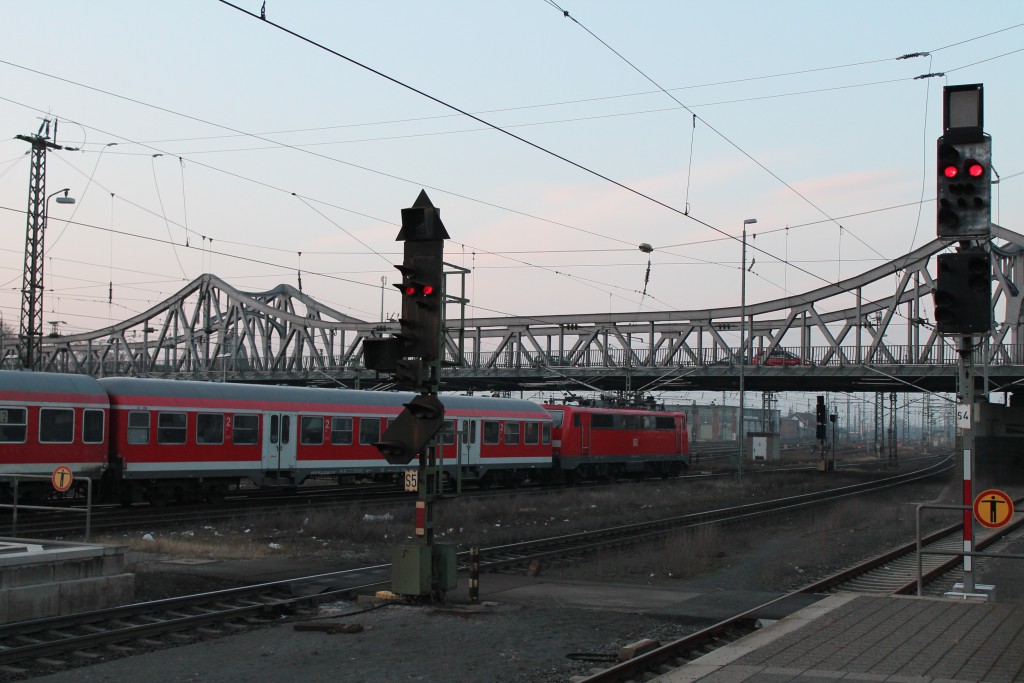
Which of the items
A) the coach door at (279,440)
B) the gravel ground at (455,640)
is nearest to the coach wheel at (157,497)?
the coach door at (279,440)

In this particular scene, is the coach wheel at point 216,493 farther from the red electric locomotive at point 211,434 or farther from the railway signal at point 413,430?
the railway signal at point 413,430

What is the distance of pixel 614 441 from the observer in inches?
1759

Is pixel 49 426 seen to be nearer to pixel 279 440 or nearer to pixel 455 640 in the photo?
pixel 279 440

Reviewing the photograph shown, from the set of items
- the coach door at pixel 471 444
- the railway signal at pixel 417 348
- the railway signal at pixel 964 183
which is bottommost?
the coach door at pixel 471 444

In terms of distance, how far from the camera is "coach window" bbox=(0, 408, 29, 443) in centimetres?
2339

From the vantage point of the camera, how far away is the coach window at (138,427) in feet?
84.9

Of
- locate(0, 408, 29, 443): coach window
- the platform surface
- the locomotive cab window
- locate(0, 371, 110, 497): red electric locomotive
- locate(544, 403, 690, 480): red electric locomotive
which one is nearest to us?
the platform surface

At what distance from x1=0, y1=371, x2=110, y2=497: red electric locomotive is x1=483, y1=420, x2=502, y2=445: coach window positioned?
49.5 feet

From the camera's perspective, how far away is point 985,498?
12367 mm

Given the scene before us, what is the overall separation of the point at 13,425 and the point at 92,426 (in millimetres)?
1943

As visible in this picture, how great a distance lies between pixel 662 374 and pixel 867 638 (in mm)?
53485

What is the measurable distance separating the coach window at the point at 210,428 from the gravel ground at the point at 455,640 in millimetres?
12745

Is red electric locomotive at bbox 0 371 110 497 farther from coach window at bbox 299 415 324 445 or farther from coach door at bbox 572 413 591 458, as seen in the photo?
coach door at bbox 572 413 591 458

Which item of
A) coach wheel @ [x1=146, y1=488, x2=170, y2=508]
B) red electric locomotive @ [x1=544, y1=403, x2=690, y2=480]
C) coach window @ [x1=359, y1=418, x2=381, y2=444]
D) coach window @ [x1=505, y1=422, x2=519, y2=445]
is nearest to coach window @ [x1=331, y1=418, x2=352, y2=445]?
coach window @ [x1=359, y1=418, x2=381, y2=444]
